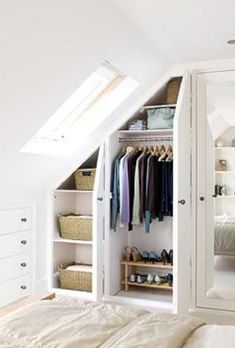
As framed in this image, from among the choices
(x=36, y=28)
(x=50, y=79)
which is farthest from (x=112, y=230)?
(x=36, y=28)

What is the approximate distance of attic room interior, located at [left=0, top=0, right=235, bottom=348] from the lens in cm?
241

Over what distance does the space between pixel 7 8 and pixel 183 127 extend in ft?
5.99

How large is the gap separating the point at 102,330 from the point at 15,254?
6.62 ft

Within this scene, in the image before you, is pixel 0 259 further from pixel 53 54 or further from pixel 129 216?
pixel 53 54

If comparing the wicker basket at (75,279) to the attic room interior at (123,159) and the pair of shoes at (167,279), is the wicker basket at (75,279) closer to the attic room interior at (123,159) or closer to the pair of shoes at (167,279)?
the attic room interior at (123,159)

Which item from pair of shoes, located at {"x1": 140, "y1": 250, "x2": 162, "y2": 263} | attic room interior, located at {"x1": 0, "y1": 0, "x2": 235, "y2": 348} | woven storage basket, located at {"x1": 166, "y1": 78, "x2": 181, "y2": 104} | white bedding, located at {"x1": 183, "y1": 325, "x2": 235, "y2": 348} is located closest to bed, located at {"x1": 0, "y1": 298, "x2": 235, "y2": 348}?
white bedding, located at {"x1": 183, "y1": 325, "x2": 235, "y2": 348}

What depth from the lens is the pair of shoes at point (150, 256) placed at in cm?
394

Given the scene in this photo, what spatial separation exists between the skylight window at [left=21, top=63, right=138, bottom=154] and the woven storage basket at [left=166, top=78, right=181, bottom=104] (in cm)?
46

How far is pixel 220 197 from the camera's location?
3.46 meters

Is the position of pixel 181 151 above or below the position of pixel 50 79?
below

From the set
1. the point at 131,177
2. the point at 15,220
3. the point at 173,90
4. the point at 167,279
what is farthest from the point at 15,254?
the point at 173,90

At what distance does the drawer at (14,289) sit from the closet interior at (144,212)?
0.71 m

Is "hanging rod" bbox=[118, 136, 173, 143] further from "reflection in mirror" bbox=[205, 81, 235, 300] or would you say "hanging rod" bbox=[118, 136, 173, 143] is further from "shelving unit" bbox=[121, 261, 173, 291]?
"shelving unit" bbox=[121, 261, 173, 291]

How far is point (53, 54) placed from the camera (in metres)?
2.31
